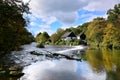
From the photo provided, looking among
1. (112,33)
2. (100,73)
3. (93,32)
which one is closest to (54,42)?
(93,32)

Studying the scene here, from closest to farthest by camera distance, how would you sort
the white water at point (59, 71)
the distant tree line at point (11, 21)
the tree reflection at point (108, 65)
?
the distant tree line at point (11, 21) → the white water at point (59, 71) → the tree reflection at point (108, 65)

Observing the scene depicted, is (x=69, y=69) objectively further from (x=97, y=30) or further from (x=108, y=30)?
(x=97, y=30)

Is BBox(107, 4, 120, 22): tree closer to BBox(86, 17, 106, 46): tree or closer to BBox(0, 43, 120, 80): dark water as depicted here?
BBox(86, 17, 106, 46): tree

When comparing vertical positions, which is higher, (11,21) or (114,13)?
(114,13)

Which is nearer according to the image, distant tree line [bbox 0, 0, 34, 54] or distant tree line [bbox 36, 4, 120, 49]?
distant tree line [bbox 0, 0, 34, 54]

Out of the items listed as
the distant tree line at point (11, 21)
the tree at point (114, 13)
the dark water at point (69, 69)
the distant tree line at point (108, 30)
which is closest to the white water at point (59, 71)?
the dark water at point (69, 69)

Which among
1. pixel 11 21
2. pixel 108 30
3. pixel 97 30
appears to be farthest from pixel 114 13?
pixel 11 21

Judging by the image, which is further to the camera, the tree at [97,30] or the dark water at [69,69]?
the tree at [97,30]

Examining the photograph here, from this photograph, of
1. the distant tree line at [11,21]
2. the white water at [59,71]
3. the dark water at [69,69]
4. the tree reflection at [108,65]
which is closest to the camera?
the distant tree line at [11,21]

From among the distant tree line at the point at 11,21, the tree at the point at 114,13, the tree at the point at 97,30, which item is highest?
the tree at the point at 114,13

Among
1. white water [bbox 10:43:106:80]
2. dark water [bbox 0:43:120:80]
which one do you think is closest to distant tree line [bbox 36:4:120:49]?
dark water [bbox 0:43:120:80]

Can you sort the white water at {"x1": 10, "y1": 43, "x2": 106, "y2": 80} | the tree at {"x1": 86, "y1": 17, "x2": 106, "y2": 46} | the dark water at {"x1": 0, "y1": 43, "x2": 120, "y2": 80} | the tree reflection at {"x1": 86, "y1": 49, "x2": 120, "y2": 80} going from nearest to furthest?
1. the white water at {"x1": 10, "y1": 43, "x2": 106, "y2": 80}
2. the dark water at {"x1": 0, "y1": 43, "x2": 120, "y2": 80}
3. the tree reflection at {"x1": 86, "y1": 49, "x2": 120, "y2": 80}
4. the tree at {"x1": 86, "y1": 17, "x2": 106, "y2": 46}

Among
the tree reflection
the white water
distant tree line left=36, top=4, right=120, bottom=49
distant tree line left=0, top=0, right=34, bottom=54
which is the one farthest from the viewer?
distant tree line left=36, top=4, right=120, bottom=49

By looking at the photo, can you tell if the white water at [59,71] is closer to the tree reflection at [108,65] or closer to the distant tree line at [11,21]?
the tree reflection at [108,65]
